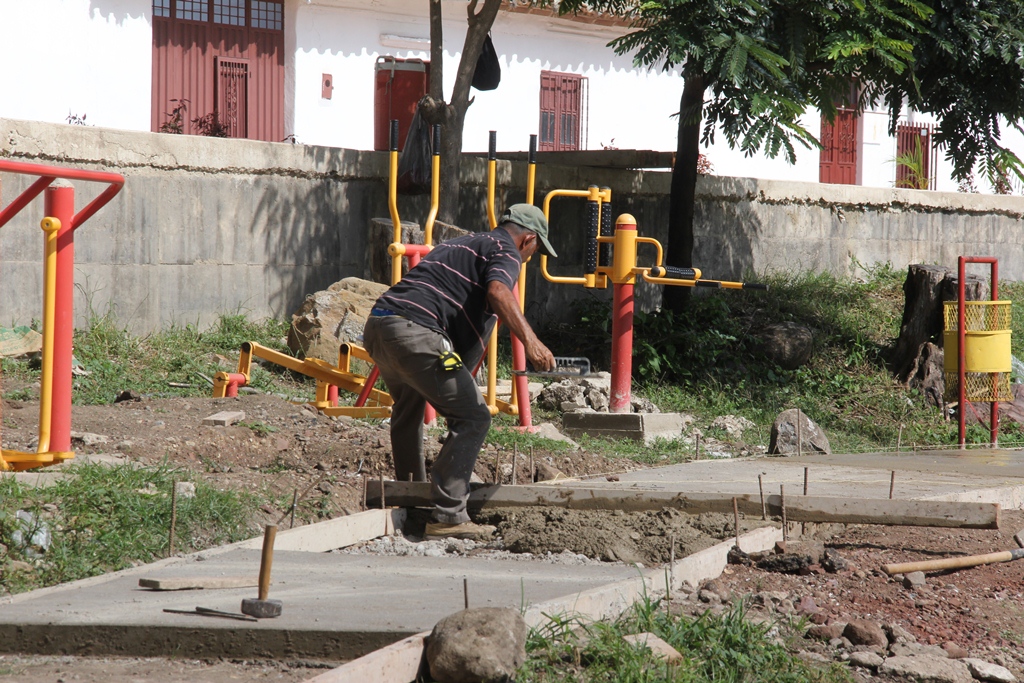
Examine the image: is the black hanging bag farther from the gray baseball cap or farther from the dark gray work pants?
the dark gray work pants

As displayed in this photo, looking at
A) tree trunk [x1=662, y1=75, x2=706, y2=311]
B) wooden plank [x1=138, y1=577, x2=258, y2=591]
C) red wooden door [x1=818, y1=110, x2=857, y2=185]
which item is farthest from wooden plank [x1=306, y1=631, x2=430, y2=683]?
red wooden door [x1=818, y1=110, x2=857, y2=185]

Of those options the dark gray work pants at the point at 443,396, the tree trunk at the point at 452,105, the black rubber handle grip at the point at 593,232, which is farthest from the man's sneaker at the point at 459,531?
the tree trunk at the point at 452,105

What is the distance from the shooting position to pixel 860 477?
701 cm

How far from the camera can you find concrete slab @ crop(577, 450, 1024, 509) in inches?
248

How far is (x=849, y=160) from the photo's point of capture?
854 inches

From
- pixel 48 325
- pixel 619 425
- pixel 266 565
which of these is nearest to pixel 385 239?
pixel 619 425

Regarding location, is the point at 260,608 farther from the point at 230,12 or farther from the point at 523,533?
the point at 230,12

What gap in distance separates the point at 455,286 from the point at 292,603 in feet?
6.68

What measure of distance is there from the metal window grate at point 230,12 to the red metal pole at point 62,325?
11.1m

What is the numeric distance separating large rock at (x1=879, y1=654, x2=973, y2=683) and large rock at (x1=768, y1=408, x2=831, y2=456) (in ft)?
14.6

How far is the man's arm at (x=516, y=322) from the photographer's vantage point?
16.6ft

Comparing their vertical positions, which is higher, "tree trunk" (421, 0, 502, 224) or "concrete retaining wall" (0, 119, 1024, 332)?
"tree trunk" (421, 0, 502, 224)

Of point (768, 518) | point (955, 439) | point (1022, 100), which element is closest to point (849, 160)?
point (1022, 100)

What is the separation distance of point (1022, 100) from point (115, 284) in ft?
27.4
